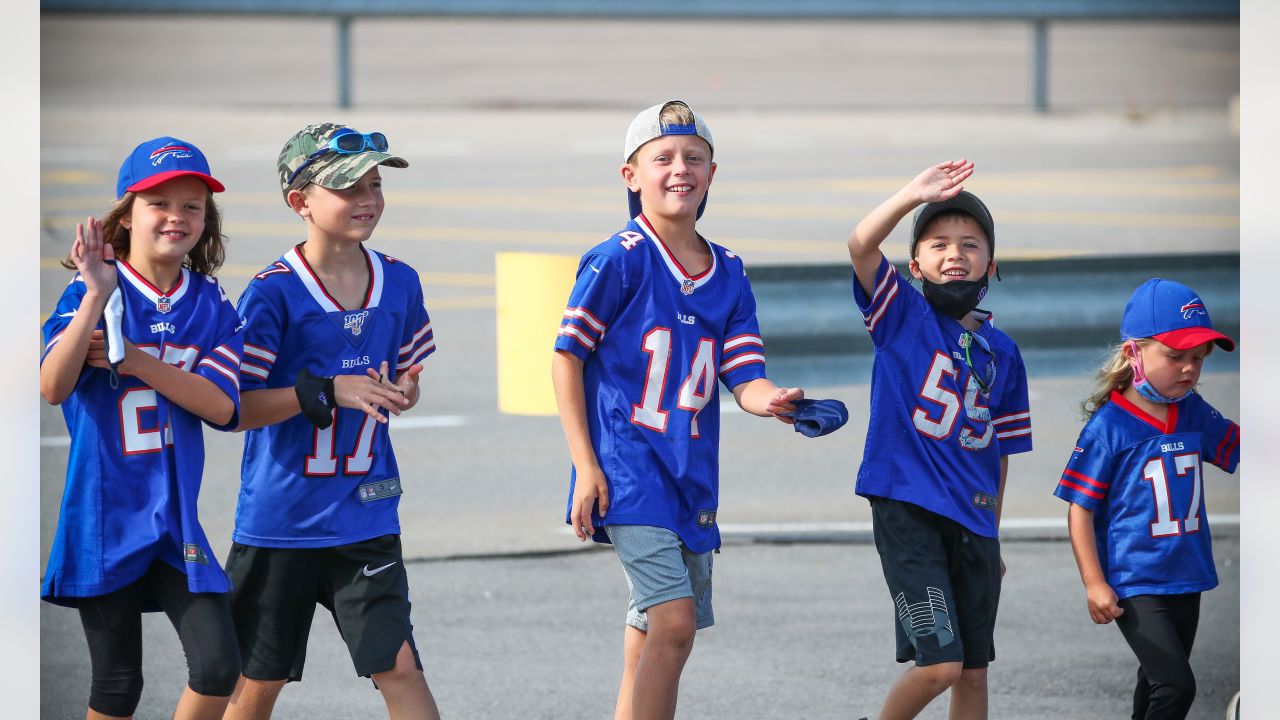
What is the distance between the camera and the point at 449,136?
53.5 feet

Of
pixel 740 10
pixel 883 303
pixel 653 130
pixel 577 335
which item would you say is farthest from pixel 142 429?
pixel 740 10

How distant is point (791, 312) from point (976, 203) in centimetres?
262

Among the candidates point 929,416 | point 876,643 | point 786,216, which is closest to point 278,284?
point 929,416

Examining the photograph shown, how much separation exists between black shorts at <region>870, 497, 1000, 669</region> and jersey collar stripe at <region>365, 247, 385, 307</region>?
1509mm

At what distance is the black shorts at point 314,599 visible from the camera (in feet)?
15.8

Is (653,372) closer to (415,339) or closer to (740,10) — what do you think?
(415,339)

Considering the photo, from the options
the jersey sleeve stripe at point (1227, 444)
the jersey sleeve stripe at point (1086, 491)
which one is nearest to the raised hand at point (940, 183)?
the jersey sleeve stripe at point (1086, 491)

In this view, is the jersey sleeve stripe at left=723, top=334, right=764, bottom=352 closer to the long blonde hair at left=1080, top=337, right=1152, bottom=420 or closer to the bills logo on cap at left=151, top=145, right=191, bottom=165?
the long blonde hair at left=1080, top=337, right=1152, bottom=420

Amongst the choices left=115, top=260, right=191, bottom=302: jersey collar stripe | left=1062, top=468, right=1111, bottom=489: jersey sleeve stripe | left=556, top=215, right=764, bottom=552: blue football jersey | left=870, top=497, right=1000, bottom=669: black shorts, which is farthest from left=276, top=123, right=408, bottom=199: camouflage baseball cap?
left=1062, top=468, right=1111, bottom=489: jersey sleeve stripe

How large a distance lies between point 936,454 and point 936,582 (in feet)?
1.18

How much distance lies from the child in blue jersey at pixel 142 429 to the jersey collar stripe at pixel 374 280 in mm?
409

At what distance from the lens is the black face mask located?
504 cm

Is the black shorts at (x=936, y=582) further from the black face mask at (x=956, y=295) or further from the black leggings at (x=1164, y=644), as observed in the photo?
the black face mask at (x=956, y=295)

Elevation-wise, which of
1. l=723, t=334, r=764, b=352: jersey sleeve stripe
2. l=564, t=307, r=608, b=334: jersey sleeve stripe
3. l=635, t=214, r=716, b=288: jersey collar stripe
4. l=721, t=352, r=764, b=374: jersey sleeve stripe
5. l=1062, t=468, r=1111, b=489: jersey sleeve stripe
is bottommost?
l=1062, t=468, r=1111, b=489: jersey sleeve stripe
